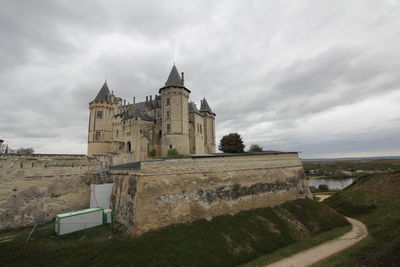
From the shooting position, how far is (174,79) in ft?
93.4

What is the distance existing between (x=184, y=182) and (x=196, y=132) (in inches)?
717

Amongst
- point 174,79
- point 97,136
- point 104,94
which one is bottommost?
point 97,136

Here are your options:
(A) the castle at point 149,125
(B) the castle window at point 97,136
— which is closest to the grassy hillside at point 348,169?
(A) the castle at point 149,125

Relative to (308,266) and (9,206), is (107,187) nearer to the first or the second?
(9,206)

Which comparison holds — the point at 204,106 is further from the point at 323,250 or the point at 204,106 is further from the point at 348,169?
the point at 348,169

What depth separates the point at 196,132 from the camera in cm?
3234

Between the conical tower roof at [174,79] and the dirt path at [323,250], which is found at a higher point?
the conical tower roof at [174,79]

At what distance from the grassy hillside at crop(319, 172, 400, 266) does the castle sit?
66.6ft

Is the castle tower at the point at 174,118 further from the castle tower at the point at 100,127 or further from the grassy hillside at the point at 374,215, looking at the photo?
the grassy hillside at the point at 374,215

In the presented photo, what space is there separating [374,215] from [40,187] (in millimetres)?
31720

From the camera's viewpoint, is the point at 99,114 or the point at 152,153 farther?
the point at 99,114

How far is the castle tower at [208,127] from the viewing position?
38031 mm

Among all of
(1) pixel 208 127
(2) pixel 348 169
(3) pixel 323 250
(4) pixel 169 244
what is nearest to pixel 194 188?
(4) pixel 169 244

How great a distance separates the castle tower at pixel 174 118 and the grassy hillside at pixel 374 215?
66.3 feet
